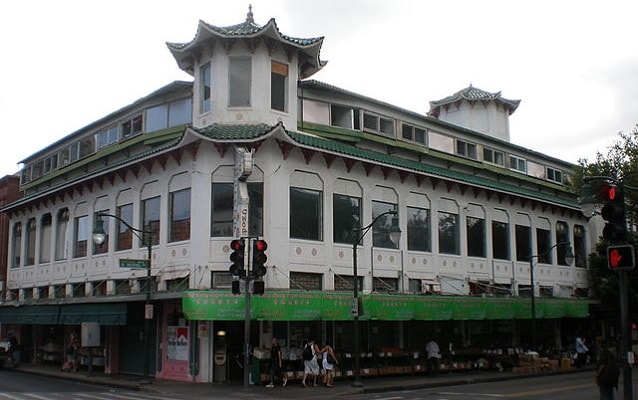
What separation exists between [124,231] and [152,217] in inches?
100

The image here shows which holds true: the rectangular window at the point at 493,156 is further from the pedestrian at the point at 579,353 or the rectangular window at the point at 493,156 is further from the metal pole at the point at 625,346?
the metal pole at the point at 625,346

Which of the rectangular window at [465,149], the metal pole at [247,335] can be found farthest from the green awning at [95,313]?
the rectangular window at [465,149]

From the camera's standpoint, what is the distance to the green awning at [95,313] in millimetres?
29453

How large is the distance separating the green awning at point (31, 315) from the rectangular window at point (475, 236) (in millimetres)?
21242

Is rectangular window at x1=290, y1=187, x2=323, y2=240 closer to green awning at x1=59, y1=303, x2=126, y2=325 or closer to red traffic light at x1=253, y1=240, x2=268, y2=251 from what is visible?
red traffic light at x1=253, y1=240, x2=268, y2=251

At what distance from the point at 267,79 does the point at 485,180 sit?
15368 millimetres

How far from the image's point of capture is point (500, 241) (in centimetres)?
3975

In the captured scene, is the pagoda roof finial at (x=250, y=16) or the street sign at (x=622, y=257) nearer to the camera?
the street sign at (x=622, y=257)

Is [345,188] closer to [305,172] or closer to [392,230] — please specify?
[305,172]

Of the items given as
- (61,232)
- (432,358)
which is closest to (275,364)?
(432,358)

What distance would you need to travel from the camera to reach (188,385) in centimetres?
2614

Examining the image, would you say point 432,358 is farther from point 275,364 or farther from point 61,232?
point 61,232

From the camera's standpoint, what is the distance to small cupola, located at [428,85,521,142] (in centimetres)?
4853

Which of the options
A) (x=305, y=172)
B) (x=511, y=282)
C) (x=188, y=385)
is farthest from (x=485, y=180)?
(x=188, y=385)
